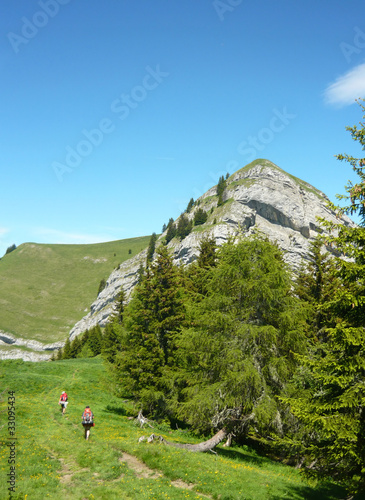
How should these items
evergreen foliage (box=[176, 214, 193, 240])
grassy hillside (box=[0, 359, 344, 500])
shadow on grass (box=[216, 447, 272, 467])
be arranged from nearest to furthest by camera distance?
grassy hillside (box=[0, 359, 344, 500]), shadow on grass (box=[216, 447, 272, 467]), evergreen foliage (box=[176, 214, 193, 240])

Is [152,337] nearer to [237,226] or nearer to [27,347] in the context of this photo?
[237,226]

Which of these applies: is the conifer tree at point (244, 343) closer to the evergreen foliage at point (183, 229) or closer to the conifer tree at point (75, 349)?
the conifer tree at point (75, 349)

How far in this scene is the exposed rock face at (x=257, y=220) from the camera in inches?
5408

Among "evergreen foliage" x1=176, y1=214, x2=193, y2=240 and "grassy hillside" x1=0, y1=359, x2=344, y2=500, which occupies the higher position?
"evergreen foliage" x1=176, y1=214, x2=193, y2=240

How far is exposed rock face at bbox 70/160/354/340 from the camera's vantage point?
13738 cm

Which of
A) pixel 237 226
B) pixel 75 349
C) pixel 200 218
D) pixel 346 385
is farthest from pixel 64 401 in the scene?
pixel 200 218

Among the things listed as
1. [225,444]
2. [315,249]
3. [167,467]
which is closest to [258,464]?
[225,444]

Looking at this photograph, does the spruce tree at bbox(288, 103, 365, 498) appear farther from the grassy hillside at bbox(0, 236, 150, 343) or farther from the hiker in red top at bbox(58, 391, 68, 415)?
the grassy hillside at bbox(0, 236, 150, 343)

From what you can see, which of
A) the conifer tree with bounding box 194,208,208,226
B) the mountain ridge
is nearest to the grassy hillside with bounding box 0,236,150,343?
the mountain ridge

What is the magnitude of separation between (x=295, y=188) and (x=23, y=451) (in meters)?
183

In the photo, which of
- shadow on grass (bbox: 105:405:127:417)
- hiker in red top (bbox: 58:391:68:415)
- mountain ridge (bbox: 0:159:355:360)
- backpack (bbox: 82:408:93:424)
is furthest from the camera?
mountain ridge (bbox: 0:159:355:360)

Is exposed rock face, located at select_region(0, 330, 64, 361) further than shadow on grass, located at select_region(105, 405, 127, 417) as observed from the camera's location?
Yes

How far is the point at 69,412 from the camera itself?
2331cm

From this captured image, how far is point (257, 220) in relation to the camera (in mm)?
152250
